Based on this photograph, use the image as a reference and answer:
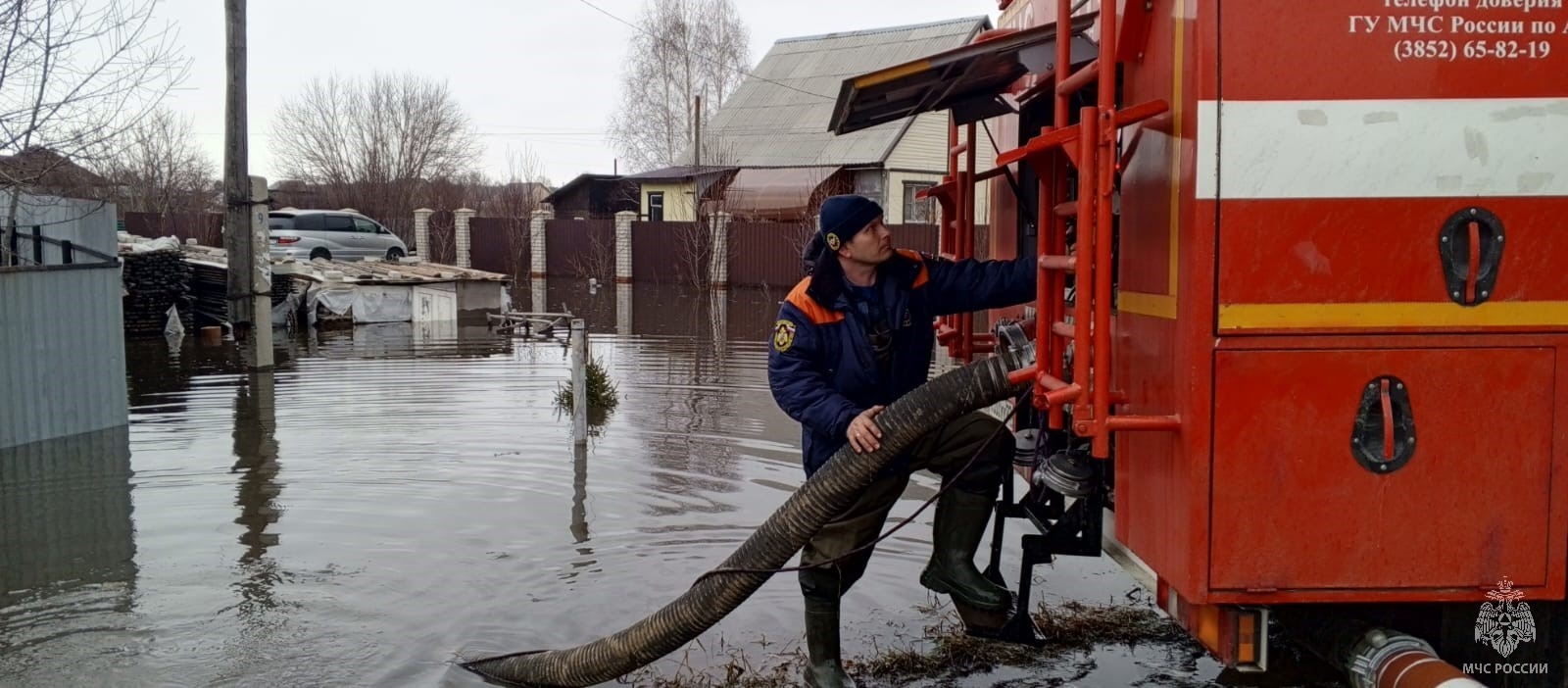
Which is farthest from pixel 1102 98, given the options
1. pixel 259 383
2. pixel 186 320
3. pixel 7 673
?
pixel 186 320

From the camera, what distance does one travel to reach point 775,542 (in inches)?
176

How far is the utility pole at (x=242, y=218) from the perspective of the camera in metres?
14.2

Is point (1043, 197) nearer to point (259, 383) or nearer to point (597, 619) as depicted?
point (597, 619)

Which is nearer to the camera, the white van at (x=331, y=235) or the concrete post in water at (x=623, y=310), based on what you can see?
the concrete post in water at (x=623, y=310)

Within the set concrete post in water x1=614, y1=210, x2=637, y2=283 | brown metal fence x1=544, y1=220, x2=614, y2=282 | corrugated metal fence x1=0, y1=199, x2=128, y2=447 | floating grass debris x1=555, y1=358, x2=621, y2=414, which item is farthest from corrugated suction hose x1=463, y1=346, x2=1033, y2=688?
brown metal fence x1=544, y1=220, x2=614, y2=282

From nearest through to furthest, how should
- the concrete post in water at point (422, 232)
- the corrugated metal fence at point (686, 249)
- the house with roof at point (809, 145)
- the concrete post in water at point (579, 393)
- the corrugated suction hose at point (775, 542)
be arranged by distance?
the corrugated suction hose at point (775, 542) → the concrete post in water at point (579, 393) → the corrugated metal fence at point (686, 249) → the house with roof at point (809, 145) → the concrete post in water at point (422, 232)

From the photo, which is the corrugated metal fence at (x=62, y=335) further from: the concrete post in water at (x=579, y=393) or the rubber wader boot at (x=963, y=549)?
the rubber wader boot at (x=963, y=549)

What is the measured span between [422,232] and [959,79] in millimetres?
37569

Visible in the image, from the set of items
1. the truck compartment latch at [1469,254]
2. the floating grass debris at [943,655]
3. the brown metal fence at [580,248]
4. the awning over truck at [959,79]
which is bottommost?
the floating grass debris at [943,655]

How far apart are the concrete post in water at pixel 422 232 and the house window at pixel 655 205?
29.5 ft

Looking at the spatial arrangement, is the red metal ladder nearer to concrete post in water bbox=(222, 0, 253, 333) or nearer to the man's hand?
the man's hand

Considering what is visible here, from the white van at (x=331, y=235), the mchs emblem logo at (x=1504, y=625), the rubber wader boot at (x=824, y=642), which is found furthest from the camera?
the white van at (x=331, y=235)

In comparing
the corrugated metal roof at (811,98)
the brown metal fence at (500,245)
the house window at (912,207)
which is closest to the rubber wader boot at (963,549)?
the house window at (912,207)

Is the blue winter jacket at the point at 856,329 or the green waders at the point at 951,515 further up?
the blue winter jacket at the point at 856,329
